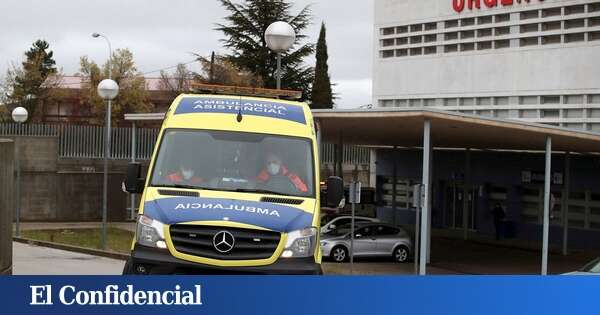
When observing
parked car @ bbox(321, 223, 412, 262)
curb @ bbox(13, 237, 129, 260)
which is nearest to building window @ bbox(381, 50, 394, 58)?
parked car @ bbox(321, 223, 412, 262)

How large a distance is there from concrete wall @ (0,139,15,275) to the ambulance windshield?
88.2 inches

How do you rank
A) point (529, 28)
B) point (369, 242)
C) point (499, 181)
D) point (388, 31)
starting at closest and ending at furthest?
point (369, 242)
point (499, 181)
point (529, 28)
point (388, 31)

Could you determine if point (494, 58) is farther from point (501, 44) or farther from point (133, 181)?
point (133, 181)

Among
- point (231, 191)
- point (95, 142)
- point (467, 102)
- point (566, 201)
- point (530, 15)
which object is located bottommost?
point (566, 201)

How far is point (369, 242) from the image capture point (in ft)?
85.3

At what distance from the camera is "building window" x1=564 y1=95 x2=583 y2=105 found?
35094mm

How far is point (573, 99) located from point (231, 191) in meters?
27.8

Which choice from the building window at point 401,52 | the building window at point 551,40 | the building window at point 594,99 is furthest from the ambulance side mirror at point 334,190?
the building window at point 401,52

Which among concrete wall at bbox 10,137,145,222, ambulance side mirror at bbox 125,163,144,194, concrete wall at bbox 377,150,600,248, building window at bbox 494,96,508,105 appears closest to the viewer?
ambulance side mirror at bbox 125,163,144,194

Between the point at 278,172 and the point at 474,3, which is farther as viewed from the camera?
the point at 474,3

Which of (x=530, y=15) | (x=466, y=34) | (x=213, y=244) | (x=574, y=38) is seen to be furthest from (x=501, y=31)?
(x=213, y=244)

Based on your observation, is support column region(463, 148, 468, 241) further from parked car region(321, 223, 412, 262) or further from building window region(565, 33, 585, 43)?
parked car region(321, 223, 412, 262)

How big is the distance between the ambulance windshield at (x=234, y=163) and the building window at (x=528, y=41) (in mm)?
28427

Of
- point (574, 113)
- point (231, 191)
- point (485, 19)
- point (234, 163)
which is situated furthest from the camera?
point (485, 19)
